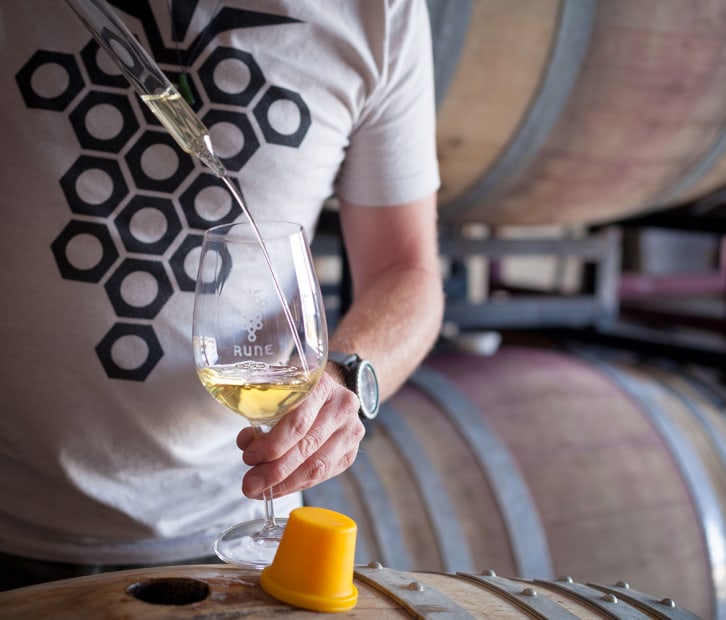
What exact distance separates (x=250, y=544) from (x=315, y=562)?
147mm

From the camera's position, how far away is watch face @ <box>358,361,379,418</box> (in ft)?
2.91

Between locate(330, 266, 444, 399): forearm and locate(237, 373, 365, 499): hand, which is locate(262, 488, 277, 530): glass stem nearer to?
locate(237, 373, 365, 499): hand

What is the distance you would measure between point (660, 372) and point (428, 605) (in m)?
1.60

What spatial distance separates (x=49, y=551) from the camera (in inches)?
39.4

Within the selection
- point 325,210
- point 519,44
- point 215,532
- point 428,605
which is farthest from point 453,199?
point 428,605

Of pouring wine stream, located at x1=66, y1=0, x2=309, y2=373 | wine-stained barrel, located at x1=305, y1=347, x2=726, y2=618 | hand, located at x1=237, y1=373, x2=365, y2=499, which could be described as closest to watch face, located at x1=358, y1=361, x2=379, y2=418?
hand, located at x1=237, y1=373, x2=365, y2=499

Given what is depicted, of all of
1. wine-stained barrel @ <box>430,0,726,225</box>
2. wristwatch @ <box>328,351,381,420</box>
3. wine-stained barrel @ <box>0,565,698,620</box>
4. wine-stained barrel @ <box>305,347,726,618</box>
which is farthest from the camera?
wine-stained barrel @ <box>305,347,726,618</box>

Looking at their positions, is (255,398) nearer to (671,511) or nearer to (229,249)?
(229,249)

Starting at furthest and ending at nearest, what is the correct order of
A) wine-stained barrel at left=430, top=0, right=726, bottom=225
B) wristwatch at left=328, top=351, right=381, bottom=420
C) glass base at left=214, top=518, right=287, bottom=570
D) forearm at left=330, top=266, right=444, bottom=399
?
1. wine-stained barrel at left=430, top=0, right=726, bottom=225
2. forearm at left=330, top=266, right=444, bottom=399
3. wristwatch at left=328, top=351, right=381, bottom=420
4. glass base at left=214, top=518, right=287, bottom=570

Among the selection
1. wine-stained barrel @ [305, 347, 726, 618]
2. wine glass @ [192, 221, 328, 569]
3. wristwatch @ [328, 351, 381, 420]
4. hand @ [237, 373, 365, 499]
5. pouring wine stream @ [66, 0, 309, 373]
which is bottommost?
wine-stained barrel @ [305, 347, 726, 618]

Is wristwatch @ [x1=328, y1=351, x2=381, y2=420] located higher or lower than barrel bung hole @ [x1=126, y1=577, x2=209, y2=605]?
higher

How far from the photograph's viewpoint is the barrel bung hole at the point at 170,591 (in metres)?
0.66

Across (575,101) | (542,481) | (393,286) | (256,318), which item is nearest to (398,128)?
(393,286)

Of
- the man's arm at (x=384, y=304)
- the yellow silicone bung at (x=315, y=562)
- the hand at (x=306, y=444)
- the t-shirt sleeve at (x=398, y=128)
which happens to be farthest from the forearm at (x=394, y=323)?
the yellow silicone bung at (x=315, y=562)
